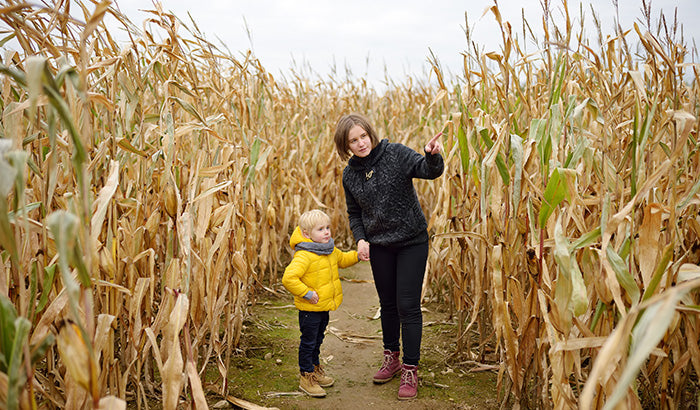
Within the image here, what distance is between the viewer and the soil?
2279 mm

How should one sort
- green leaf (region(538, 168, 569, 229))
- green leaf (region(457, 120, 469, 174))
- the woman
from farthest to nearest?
the woman, green leaf (region(457, 120, 469, 174)), green leaf (region(538, 168, 569, 229))

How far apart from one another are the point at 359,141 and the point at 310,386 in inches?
46.6

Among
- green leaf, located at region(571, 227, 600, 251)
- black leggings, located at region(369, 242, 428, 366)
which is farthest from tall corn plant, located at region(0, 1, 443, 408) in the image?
green leaf, located at region(571, 227, 600, 251)

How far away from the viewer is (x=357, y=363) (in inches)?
109

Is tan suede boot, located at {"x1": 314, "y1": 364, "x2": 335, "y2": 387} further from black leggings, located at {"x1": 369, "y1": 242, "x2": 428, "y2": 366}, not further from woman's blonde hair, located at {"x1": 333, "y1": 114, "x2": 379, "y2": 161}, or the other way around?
woman's blonde hair, located at {"x1": 333, "y1": 114, "x2": 379, "y2": 161}

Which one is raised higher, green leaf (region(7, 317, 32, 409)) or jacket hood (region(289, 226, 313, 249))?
jacket hood (region(289, 226, 313, 249))

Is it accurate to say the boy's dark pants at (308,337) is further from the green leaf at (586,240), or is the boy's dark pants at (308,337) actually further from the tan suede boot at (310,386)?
the green leaf at (586,240)

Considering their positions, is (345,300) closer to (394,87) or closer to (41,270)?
(41,270)

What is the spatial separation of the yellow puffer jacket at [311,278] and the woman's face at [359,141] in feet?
1.64

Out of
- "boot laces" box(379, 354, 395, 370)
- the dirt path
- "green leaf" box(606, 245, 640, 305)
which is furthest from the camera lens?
"boot laces" box(379, 354, 395, 370)

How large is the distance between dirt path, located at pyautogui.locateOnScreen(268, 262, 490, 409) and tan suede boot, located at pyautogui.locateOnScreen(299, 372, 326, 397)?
0.03 metres

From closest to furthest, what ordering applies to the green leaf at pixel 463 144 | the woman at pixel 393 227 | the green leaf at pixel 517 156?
1. the green leaf at pixel 517 156
2. the green leaf at pixel 463 144
3. the woman at pixel 393 227

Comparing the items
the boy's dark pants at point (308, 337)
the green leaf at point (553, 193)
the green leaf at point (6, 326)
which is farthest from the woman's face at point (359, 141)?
the green leaf at point (6, 326)

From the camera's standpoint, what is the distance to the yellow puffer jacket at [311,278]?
2.32 meters
